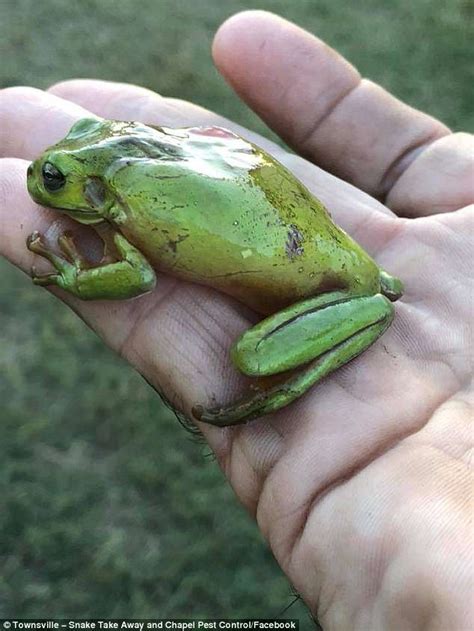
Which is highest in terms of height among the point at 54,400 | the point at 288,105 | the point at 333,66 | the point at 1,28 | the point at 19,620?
the point at 333,66

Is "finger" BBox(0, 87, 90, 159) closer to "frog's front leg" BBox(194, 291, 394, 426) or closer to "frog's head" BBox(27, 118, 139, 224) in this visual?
"frog's head" BBox(27, 118, 139, 224)

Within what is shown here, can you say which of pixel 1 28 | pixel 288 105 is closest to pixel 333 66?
pixel 288 105

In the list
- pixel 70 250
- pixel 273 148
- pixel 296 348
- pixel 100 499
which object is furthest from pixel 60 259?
pixel 100 499

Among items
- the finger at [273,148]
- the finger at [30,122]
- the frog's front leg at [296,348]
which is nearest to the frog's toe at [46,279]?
the frog's front leg at [296,348]

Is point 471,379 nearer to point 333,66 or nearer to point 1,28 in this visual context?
point 333,66

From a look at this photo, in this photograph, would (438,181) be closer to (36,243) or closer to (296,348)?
(296,348)

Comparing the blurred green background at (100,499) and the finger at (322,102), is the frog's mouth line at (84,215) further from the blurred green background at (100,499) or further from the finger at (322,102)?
the blurred green background at (100,499)

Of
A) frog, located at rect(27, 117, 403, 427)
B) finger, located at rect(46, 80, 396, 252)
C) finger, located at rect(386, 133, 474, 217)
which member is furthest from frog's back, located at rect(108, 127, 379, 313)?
finger, located at rect(386, 133, 474, 217)
